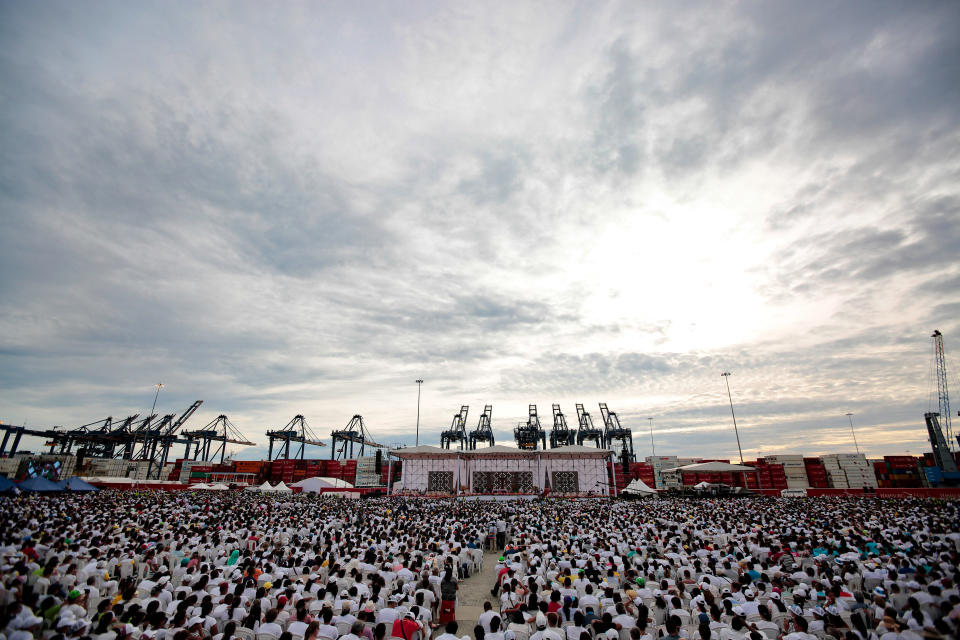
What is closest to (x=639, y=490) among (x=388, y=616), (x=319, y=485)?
(x=319, y=485)

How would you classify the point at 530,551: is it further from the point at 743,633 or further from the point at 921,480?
the point at 921,480

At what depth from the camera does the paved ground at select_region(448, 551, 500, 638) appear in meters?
12.0

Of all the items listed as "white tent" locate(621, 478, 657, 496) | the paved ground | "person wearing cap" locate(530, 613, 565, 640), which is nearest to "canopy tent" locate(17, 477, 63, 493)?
the paved ground

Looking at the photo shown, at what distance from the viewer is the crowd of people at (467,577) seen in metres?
7.94

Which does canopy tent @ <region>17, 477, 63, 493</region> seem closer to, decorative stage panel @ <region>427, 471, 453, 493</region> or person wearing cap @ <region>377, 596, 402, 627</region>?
decorative stage panel @ <region>427, 471, 453, 493</region>

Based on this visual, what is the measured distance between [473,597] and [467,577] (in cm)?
284

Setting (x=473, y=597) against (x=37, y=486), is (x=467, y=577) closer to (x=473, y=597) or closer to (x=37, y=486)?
(x=473, y=597)

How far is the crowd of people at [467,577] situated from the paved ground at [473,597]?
0.17m

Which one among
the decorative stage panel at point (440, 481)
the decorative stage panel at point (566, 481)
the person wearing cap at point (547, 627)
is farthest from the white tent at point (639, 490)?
the person wearing cap at point (547, 627)

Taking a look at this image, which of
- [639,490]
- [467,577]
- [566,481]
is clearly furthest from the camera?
[566,481]

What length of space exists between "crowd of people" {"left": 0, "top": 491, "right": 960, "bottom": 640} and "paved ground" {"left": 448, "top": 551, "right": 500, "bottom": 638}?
0.17m

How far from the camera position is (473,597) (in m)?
14.7

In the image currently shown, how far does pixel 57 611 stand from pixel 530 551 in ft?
42.3

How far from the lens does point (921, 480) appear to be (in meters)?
74.2
